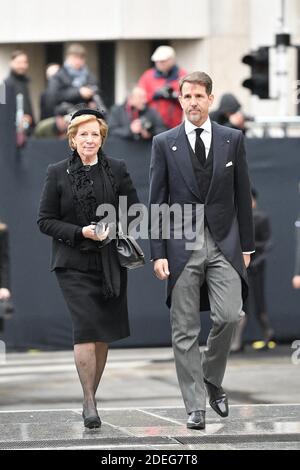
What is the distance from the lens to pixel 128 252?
392 inches

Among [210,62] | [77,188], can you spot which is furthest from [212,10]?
[77,188]

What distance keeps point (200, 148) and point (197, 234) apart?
573 millimetres

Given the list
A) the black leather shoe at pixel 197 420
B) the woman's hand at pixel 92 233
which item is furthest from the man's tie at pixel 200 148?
the black leather shoe at pixel 197 420

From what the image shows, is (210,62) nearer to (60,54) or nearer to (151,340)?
(60,54)

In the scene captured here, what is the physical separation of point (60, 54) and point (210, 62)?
10.4ft

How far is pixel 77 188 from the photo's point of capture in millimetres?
9992

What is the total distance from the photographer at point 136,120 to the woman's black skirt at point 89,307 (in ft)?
17.2

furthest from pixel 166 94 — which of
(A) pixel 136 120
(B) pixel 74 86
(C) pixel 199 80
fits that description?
(C) pixel 199 80

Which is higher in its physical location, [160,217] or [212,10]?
[212,10]

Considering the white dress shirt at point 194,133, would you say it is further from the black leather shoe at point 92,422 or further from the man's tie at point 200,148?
the black leather shoe at point 92,422

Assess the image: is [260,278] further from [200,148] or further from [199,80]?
[199,80]

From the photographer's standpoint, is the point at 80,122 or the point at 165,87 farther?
the point at 165,87

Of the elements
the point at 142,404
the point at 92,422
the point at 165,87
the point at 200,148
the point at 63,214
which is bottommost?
the point at 142,404

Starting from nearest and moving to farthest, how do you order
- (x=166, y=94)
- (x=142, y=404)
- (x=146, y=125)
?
(x=142, y=404), (x=146, y=125), (x=166, y=94)
